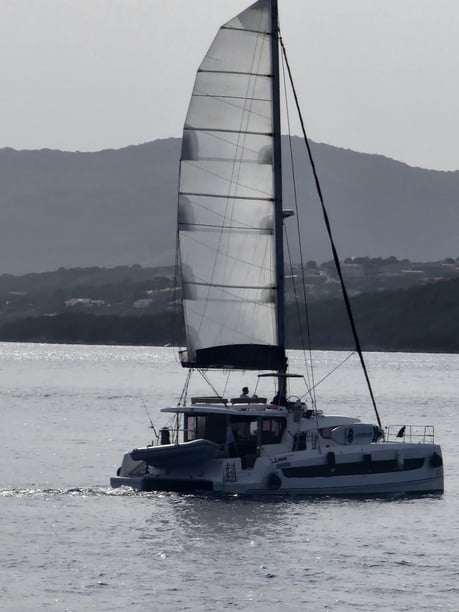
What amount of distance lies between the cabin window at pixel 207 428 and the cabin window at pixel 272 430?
1245mm

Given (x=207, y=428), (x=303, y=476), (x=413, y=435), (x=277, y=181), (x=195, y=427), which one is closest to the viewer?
(x=303, y=476)

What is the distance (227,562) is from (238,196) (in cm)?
1544

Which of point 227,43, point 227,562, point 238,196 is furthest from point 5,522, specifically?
point 227,43

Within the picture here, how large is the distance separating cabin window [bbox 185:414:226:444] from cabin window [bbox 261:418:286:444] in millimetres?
1245

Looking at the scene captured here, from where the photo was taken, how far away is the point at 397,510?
48.0 m

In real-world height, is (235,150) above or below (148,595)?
above

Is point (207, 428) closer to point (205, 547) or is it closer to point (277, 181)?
point (205, 547)

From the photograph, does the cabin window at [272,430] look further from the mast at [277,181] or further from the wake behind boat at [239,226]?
the mast at [277,181]

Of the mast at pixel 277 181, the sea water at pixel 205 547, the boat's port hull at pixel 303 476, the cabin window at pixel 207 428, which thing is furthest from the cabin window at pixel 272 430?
the sea water at pixel 205 547

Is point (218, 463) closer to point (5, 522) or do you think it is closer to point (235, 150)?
point (5, 522)

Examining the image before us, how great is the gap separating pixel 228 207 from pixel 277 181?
1.77m

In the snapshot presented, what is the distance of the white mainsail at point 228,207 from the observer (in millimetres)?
50969

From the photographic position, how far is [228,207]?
5112 centimetres

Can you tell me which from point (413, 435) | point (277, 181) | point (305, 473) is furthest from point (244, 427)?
point (413, 435)
